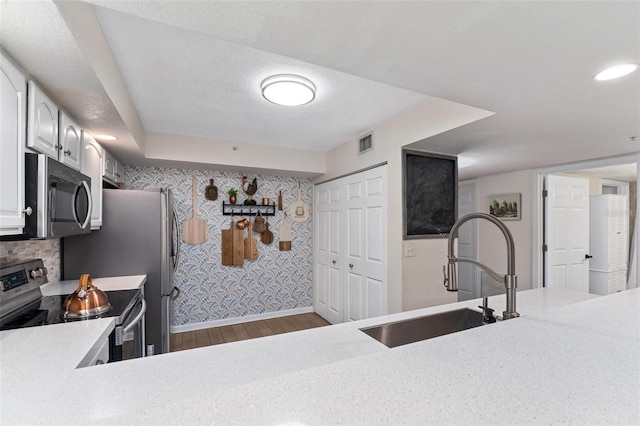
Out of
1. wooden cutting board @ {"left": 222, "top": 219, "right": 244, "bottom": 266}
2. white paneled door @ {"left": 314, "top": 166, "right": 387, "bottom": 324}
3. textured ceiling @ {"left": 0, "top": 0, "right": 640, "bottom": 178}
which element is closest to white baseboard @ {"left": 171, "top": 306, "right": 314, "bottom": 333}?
white paneled door @ {"left": 314, "top": 166, "right": 387, "bottom": 324}

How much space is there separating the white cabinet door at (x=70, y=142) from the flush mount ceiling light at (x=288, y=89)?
3.91 feet

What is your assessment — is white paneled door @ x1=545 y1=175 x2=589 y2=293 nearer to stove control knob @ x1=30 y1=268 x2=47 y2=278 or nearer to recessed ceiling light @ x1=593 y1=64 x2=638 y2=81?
recessed ceiling light @ x1=593 y1=64 x2=638 y2=81

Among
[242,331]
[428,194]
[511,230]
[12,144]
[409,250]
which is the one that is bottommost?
[242,331]

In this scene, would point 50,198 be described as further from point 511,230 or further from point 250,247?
point 511,230

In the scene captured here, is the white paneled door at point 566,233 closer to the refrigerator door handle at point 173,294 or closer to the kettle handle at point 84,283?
the refrigerator door handle at point 173,294

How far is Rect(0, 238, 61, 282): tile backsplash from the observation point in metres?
1.71

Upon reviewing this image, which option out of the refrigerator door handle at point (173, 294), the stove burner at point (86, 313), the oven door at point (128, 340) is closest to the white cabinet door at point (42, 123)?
the stove burner at point (86, 313)

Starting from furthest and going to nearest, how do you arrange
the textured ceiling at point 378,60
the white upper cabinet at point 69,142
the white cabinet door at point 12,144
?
the white upper cabinet at point 69,142
the white cabinet door at point 12,144
the textured ceiling at point 378,60

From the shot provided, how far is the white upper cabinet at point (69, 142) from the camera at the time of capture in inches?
64.7

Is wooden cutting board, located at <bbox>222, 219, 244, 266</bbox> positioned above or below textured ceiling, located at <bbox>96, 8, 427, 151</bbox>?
below

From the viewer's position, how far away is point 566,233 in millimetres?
3473

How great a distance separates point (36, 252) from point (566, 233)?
16.9 feet

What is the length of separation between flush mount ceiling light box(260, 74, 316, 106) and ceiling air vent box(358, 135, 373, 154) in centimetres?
109

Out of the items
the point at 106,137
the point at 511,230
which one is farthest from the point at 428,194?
the point at 106,137
